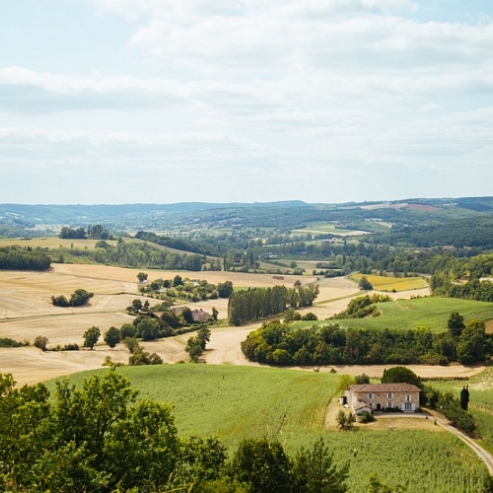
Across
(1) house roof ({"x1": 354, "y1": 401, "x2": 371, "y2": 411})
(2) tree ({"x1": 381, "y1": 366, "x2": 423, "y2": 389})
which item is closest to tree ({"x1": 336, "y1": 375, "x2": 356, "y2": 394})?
(2) tree ({"x1": 381, "y1": 366, "x2": 423, "y2": 389})

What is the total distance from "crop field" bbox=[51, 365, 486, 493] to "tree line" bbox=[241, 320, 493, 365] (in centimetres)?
1496

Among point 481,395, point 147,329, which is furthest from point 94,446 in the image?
point 147,329

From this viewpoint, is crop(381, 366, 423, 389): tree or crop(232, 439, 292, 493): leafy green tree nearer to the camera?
crop(232, 439, 292, 493): leafy green tree

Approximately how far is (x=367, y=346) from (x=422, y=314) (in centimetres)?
2095

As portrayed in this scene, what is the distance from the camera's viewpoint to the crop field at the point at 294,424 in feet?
133

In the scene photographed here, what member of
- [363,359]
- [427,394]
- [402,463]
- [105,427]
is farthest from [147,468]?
[363,359]

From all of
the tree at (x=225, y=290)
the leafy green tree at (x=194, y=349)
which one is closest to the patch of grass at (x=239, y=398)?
the leafy green tree at (x=194, y=349)

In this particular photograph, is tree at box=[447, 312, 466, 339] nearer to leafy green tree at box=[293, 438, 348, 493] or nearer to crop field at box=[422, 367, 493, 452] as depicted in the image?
crop field at box=[422, 367, 493, 452]

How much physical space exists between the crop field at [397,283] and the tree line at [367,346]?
6734cm

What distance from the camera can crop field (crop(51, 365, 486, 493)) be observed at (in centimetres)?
4069

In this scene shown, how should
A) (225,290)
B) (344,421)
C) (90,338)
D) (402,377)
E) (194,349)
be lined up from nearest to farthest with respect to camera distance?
(344,421) < (402,377) < (194,349) < (90,338) < (225,290)

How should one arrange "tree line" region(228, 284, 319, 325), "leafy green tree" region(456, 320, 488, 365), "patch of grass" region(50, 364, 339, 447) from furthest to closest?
"tree line" region(228, 284, 319, 325)
"leafy green tree" region(456, 320, 488, 365)
"patch of grass" region(50, 364, 339, 447)

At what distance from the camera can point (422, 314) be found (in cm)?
11106

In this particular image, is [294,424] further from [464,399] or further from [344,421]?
[464,399]
